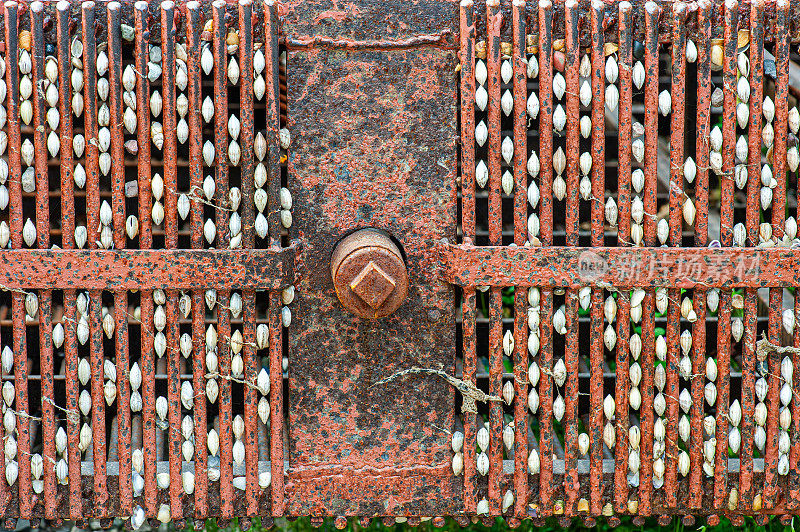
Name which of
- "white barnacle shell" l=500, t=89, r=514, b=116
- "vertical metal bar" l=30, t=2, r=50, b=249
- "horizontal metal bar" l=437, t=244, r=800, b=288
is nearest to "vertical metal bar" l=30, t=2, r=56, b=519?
"vertical metal bar" l=30, t=2, r=50, b=249

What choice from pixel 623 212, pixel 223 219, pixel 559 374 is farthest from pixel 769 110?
pixel 223 219

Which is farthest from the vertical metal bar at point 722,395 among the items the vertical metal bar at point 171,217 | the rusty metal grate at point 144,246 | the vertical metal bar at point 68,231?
the vertical metal bar at point 68,231

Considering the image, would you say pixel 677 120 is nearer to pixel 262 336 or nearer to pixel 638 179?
pixel 638 179

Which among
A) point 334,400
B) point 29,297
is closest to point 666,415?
point 334,400

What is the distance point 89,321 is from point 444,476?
90cm

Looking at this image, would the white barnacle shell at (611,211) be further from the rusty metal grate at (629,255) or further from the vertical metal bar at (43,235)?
the vertical metal bar at (43,235)

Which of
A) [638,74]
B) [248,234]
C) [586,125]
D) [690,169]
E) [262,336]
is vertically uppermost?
[638,74]

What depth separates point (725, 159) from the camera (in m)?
1.64

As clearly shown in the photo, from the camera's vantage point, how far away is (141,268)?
1591 mm

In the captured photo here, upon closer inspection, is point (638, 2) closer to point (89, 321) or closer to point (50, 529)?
point (89, 321)

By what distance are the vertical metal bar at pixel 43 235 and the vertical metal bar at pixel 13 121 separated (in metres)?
0.04

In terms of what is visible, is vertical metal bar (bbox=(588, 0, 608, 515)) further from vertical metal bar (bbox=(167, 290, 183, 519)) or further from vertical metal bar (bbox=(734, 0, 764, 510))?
vertical metal bar (bbox=(167, 290, 183, 519))

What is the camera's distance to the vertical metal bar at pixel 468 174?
1.59 metres

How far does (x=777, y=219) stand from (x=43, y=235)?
1.66 meters
